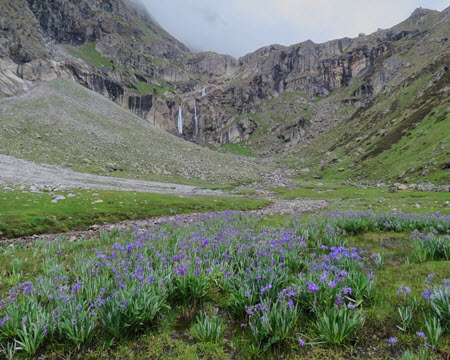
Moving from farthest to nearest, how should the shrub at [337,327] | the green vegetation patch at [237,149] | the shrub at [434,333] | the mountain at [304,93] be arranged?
the green vegetation patch at [237,149] → the mountain at [304,93] → the shrub at [337,327] → the shrub at [434,333]

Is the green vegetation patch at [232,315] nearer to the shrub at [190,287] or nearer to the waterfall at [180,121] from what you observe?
the shrub at [190,287]

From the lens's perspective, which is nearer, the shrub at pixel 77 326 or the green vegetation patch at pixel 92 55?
the shrub at pixel 77 326

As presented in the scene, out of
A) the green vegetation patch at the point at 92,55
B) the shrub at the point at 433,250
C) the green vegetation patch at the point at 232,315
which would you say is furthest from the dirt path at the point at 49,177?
the green vegetation patch at the point at 92,55

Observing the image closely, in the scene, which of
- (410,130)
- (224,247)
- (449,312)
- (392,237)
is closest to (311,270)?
(449,312)

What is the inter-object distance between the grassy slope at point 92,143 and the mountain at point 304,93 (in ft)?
47.3

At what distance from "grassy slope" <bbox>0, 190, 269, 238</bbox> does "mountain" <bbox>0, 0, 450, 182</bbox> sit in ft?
147

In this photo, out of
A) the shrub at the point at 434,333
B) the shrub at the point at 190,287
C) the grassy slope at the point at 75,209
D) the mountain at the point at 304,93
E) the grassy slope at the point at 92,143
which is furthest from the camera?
the mountain at the point at 304,93

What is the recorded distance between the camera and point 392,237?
30.5 feet

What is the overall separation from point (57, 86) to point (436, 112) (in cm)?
12621

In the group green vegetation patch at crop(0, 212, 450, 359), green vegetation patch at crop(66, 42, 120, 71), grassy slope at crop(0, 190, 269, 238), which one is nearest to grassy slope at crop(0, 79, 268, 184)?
A: grassy slope at crop(0, 190, 269, 238)

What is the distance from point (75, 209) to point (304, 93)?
20389 centimetres

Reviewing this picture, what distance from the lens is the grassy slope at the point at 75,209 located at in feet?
44.6

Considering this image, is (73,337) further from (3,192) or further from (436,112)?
(436,112)

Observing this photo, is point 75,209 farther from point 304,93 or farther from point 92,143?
point 304,93
